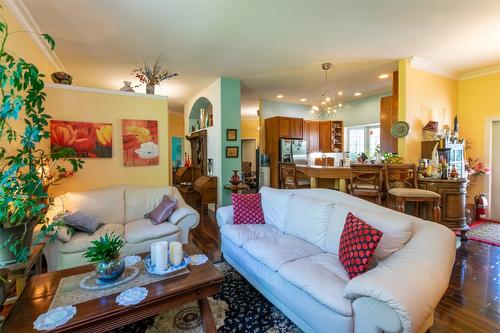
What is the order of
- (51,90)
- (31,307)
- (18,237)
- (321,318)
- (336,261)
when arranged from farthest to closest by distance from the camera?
(51,90), (336,261), (18,237), (321,318), (31,307)

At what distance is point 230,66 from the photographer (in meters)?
4.35

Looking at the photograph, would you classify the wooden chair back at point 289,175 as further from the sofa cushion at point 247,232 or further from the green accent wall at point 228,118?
the sofa cushion at point 247,232

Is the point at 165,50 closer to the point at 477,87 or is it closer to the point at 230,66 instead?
the point at 230,66

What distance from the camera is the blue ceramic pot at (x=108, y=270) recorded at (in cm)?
162

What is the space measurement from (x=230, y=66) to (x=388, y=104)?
325 centimetres

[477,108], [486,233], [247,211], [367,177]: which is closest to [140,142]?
[247,211]

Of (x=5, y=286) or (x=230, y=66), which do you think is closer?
(x=5, y=286)

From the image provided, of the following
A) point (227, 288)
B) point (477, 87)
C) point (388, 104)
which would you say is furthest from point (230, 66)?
point (477, 87)

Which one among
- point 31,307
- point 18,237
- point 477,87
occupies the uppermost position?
point 477,87

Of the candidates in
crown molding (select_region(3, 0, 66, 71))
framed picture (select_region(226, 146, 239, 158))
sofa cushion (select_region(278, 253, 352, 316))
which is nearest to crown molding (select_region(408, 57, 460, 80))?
framed picture (select_region(226, 146, 239, 158))

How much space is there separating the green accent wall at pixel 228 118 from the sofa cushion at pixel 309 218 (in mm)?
2576

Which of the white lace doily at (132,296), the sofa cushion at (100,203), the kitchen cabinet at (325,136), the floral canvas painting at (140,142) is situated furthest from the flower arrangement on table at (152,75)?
the kitchen cabinet at (325,136)

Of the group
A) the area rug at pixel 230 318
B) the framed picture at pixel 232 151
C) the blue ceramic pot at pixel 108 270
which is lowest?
the area rug at pixel 230 318

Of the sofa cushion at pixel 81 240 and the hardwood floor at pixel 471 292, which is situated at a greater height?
the sofa cushion at pixel 81 240
